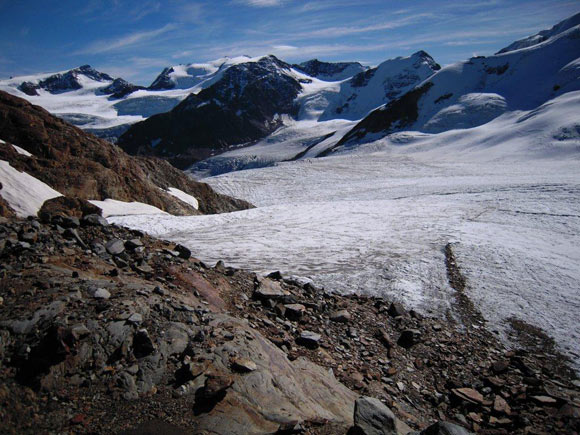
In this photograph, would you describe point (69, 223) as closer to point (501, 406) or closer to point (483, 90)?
point (501, 406)

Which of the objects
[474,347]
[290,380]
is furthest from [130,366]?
[474,347]

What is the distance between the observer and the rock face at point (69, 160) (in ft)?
45.4

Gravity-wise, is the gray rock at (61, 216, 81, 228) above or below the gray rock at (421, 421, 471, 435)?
above

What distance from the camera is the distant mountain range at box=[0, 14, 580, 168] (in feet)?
256

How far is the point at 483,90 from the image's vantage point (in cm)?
8538

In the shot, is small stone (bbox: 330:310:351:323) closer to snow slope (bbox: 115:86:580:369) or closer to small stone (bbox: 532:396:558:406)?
snow slope (bbox: 115:86:580:369)

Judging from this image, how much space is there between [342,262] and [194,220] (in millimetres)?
7717

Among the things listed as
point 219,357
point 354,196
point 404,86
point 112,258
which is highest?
point 404,86

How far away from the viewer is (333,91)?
190625 mm

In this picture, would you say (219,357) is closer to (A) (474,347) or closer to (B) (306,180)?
(A) (474,347)

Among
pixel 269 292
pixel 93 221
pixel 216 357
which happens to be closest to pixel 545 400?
pixel 269 292

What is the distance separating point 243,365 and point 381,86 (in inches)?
7643

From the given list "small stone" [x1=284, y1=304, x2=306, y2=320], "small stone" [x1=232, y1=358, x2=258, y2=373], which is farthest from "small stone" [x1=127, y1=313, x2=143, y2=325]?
"small stone" [x1=284, y1=304, x2=306, y2=320]

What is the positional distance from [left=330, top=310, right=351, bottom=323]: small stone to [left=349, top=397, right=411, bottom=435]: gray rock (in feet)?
7.95
